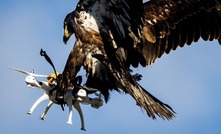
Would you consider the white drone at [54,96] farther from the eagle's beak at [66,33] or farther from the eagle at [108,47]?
the eagle's beak at [66,33]

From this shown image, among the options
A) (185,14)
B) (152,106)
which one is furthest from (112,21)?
(185,14)

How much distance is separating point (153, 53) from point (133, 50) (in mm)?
771

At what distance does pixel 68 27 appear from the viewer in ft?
33.0

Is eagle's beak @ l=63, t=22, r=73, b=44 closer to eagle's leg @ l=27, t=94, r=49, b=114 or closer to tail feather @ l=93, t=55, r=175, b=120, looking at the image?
tail feather @ l=93, t=55, r=175, b=120

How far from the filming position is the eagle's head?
32.6ft

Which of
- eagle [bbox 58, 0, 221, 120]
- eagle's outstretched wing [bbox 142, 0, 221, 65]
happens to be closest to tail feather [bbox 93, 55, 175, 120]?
eagle [bbox 58, 0, 221, 120]

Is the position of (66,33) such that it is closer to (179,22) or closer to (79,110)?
(79,110)

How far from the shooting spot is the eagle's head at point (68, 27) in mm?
9945

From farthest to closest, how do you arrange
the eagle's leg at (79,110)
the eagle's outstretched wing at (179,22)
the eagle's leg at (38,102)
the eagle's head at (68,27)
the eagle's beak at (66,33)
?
the eagle's outstretched wing at (179,22)
the eagle's beak at (66,33)
the eagle's head at (68,27)
the eagle's leg at (79,110)
the eagle's leg at (38,102)

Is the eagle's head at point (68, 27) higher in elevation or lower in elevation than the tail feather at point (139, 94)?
higher

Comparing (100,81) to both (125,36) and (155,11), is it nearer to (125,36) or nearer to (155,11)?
(125,36)

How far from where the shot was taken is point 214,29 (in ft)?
37.7

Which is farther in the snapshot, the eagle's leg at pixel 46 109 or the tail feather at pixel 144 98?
the tail feather at pixel 144 98

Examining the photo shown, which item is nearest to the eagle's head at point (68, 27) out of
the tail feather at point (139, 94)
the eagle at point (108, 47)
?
the eagle at point (108, 47)
